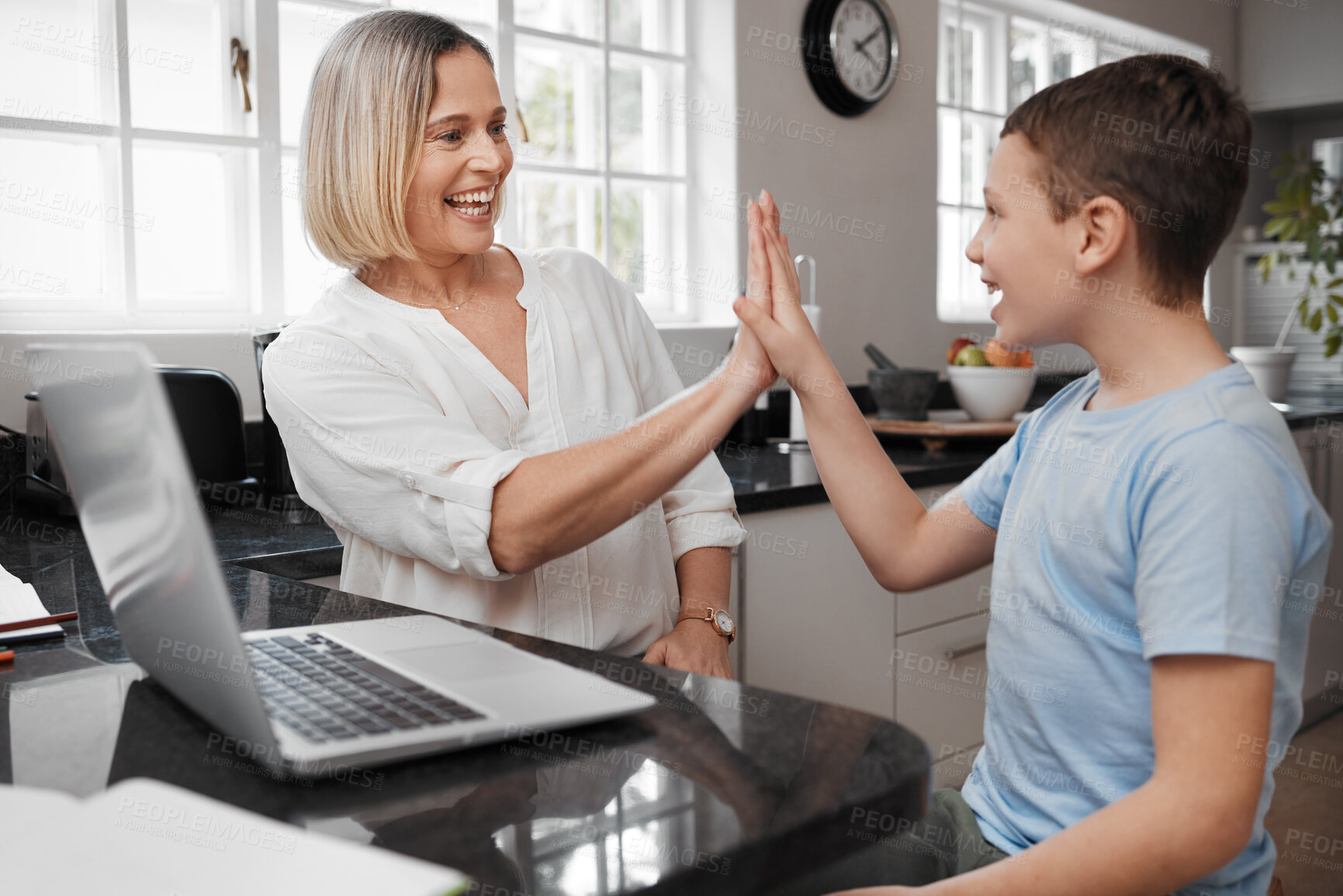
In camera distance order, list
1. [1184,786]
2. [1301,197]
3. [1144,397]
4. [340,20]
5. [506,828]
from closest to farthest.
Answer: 1. [506,828]
2. [1184,786]
3. [1144,397]
4. [340,20]
5. [1301,197]

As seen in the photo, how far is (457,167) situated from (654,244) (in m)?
1.72

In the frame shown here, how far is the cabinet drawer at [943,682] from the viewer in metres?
2.33

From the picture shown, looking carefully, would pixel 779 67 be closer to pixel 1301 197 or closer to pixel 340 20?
pixel 340 20

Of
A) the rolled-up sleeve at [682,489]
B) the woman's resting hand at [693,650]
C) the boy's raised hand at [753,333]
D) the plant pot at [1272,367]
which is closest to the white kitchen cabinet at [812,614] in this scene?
the rolled-up sleeve at [682,489]

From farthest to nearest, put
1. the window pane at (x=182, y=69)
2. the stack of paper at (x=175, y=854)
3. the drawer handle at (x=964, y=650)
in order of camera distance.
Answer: the drawer handle at (x=964, y=650)
the window pane at (x=182, y=69)
the stack of paper at (x=175, y=854)

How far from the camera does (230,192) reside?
230cm

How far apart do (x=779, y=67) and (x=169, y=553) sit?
8.82 feet

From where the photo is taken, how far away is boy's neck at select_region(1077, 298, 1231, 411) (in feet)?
2.90

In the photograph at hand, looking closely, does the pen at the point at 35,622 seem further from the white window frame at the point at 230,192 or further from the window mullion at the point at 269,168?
the window mullion at the point at 269,168

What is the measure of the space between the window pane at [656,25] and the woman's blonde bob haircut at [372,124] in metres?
1.68

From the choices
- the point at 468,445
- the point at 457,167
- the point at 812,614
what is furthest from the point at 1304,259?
the point at 468,445

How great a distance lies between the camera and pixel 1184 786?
2.48ft

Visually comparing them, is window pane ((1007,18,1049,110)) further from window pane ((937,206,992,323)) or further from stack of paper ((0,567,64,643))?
stack of paper ((0,567,64,643))

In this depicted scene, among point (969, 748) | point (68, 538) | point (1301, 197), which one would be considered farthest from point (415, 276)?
point (1301, 197)
